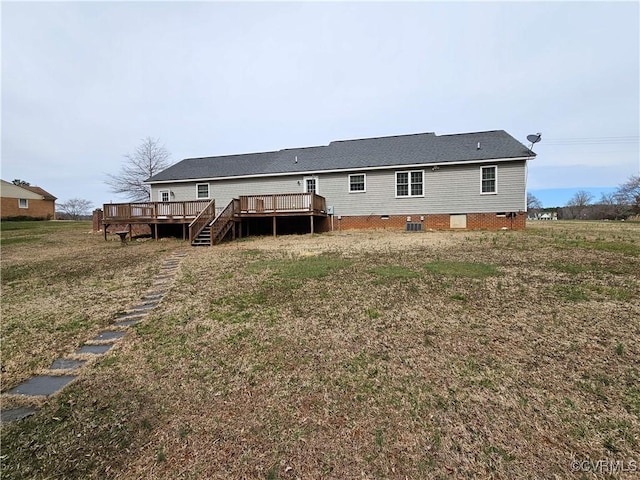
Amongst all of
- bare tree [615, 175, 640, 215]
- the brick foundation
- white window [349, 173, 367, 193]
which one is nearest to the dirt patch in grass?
the brick foundation

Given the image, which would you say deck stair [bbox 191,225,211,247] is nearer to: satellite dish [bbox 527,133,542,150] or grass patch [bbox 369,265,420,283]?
grass patch [bbox 369,265,420,283]

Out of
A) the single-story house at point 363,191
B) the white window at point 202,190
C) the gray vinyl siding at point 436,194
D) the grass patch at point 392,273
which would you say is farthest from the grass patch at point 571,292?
the white window at point 202,190

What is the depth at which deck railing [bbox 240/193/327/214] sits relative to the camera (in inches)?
599

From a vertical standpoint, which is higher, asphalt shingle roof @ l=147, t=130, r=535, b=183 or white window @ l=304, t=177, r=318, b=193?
asphalt shingle roof @ l=147, t=130, r=535, b=183

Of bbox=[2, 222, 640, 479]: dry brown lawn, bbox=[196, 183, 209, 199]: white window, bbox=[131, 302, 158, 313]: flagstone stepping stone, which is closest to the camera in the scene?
bbox=[2, 222, 640, 479]: dry brown lawn

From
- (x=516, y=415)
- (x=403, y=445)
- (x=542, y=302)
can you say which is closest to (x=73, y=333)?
(x=403, y=445)

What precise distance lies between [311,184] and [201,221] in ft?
22.1

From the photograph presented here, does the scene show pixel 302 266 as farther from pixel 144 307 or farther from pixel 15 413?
pixel 15 413

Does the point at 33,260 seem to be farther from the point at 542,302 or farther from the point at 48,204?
the point at 48,204

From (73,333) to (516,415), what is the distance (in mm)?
6485

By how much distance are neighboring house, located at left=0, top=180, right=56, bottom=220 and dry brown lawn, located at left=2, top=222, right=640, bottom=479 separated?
3854 centimetres

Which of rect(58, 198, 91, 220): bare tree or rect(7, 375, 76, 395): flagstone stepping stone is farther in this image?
rect(58, 198, 91, 220): bare tree

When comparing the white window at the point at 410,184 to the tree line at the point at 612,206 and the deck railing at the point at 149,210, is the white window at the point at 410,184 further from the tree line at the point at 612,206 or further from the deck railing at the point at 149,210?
the tree line at the point at 612,206

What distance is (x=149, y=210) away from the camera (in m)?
16.0
